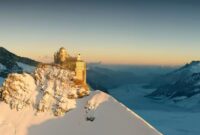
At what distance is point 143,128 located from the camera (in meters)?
190

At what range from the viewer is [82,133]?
198 metres

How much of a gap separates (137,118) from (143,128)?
26.3 ft

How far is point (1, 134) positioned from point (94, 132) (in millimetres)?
38616

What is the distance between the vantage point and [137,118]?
647ft

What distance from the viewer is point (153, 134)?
184000mm

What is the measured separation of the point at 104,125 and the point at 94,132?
5490mm

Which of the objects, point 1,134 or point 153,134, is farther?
point 1,134

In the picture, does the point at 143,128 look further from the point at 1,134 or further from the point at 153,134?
the point at 1,134

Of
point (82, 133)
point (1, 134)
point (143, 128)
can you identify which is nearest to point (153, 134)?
point (143, 128)

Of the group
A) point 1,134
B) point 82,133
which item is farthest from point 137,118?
point 1,134

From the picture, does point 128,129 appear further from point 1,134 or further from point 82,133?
point 1,134

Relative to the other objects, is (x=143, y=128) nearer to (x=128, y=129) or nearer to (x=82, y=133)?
(x=128, y=129)

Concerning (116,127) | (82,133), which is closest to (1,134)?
(82,133)

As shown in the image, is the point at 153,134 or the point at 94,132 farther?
the point at 94,132
